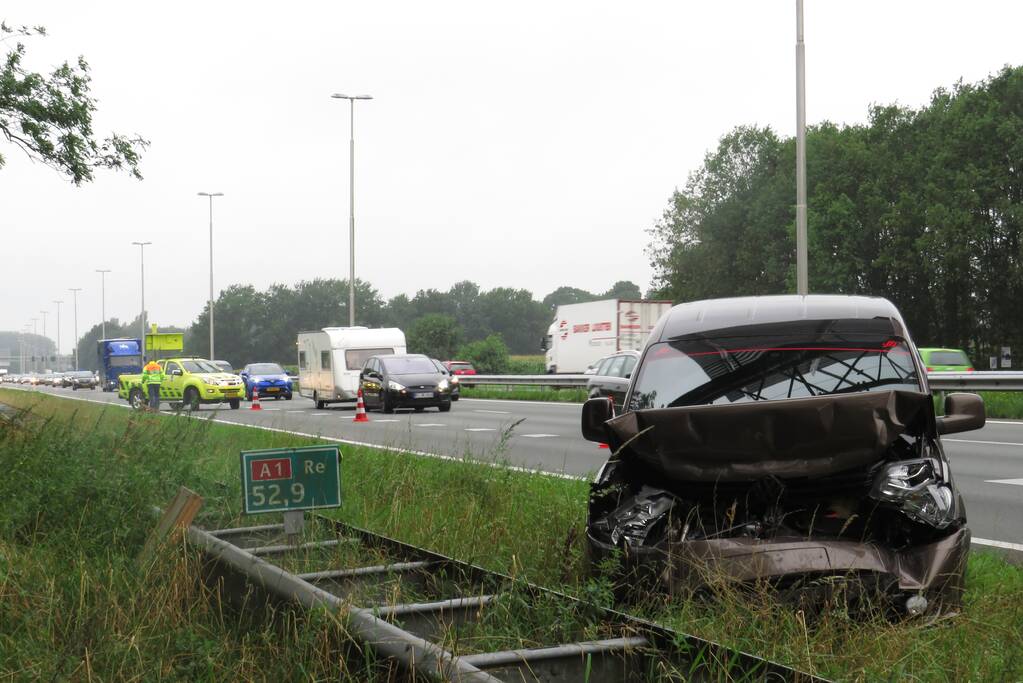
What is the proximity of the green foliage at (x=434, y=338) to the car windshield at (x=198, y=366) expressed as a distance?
182 ft

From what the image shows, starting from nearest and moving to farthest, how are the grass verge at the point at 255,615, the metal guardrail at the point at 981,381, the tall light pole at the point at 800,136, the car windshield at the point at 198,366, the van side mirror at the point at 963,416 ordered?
the grass verge at the point at 255,615 < the van side mirror at the point at 963,416 < the metal guardrail at the point at 981,381 < the tall light pole at the point at 800,136 < the car windshield at the point at 198,366

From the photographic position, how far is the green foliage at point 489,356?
258 feet

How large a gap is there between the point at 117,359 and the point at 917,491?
227 ft

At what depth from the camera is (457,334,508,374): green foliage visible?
78.8 meters

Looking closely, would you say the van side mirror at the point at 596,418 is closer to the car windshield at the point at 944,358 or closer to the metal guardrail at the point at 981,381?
the metal guardrail at the point at 981,381

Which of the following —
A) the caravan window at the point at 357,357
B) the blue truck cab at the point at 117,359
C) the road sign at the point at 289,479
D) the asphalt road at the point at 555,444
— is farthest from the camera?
the blue truck cab at the point at 117,359

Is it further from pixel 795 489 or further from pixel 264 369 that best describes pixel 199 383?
pixel 795 489

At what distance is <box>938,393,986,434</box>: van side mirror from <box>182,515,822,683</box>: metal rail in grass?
2085 mm

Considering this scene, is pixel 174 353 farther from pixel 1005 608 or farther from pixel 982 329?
pixel 1005 608

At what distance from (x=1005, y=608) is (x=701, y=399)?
67.4 inches

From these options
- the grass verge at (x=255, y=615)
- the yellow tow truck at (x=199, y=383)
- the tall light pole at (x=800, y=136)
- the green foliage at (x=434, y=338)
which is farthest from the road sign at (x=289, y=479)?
the green foliage at (x=434, y=338)

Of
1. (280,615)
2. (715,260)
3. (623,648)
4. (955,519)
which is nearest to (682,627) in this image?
(623,648)

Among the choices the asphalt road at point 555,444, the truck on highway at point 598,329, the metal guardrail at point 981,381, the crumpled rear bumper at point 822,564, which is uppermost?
the truck on highway at point 598,329

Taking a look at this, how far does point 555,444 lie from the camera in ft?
61.0
